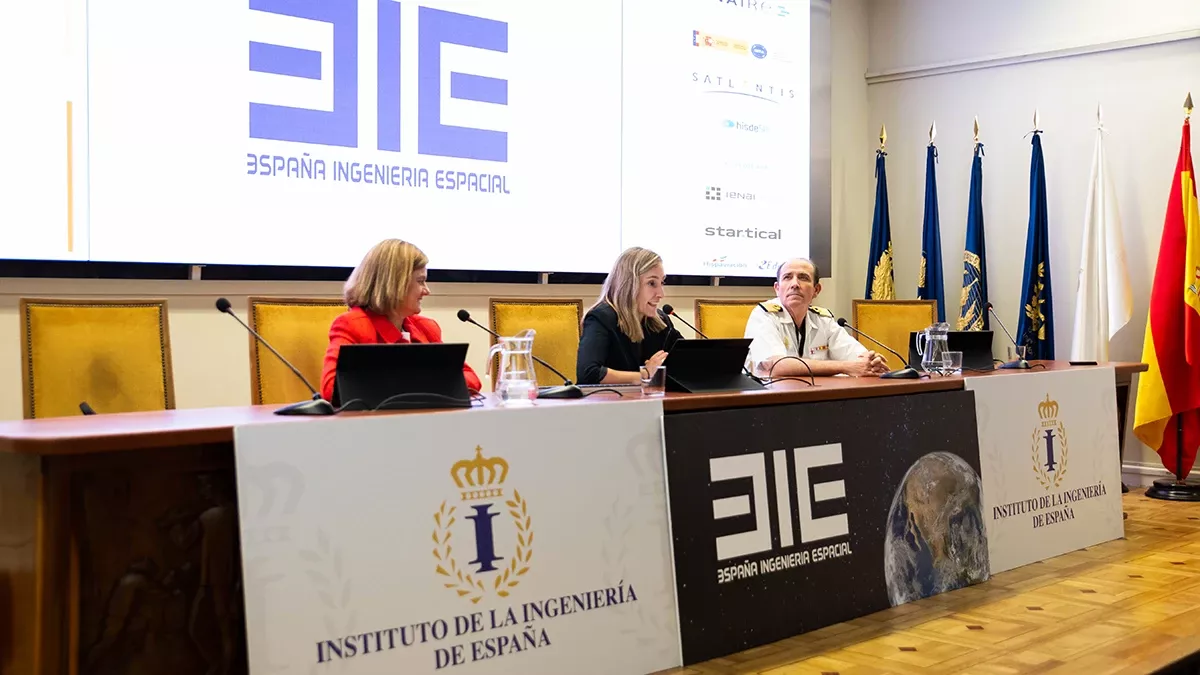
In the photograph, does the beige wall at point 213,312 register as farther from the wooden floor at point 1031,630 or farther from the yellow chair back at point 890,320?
the wooden floor at point 1031,630

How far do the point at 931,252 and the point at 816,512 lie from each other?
3649 mm

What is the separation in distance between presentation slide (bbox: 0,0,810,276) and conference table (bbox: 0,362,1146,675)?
175 centimetres

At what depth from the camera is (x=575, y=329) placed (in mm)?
4145

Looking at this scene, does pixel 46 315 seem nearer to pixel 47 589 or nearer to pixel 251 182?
pixel 251 182

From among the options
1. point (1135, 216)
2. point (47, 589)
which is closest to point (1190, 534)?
point (1135, 216)

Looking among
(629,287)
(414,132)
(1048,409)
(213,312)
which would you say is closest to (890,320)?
(1048,409)

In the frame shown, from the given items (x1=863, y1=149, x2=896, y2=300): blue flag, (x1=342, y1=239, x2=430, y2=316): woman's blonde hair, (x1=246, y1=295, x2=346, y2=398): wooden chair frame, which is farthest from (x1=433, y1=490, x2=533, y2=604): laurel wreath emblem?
(x1=863, y1=149, x2=896, y2=300): blue flag

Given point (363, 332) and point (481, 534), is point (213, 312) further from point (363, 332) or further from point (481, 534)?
point (481, 534)

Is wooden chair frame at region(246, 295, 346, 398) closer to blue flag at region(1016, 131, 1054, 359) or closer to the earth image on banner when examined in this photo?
the earth image on banner

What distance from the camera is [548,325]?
4.06m

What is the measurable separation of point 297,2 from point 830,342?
2311 mm

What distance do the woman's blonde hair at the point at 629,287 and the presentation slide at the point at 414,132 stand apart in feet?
2.97

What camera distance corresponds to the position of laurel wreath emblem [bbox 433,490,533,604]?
7.06 feet

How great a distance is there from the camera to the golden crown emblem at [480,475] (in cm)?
220
